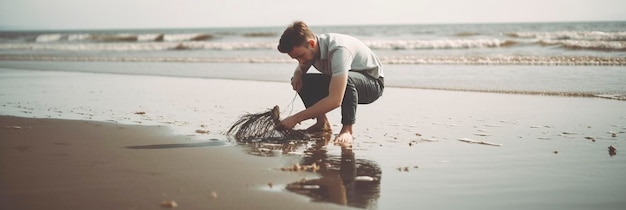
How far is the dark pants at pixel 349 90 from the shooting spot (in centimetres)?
448

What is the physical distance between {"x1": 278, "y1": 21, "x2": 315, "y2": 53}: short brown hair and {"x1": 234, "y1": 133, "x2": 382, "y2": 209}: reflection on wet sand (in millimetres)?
729

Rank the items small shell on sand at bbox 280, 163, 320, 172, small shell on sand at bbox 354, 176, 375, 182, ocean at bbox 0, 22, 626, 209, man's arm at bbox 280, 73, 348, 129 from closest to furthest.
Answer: ocean at bbox 0, 22, 626, 209
small shell on sand at bbox 354, 176, 375, 182
small shell on sand at bbox 280, 163, 320, 172
man's arm at bbox 280, 73, 348, 129

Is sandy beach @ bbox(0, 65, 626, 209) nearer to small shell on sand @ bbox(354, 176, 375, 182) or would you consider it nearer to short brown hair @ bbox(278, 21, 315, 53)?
small shell on sand @ bbox(354, 176, 375, 182)

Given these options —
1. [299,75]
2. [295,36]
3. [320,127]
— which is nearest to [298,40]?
[295,36]

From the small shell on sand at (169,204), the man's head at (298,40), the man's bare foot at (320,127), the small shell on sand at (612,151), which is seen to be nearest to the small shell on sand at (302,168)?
the small shell on sand at (169,204)

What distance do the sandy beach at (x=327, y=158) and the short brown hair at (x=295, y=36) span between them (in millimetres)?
731

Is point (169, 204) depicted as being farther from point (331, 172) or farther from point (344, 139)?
point (344, 139)

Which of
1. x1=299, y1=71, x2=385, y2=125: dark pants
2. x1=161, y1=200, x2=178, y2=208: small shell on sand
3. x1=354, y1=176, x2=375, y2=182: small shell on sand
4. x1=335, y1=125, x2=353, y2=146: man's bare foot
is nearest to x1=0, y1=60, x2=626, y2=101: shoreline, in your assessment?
x1=299, y1=71, x2=385, y2=125: dark pants

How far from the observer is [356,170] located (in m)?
3.46

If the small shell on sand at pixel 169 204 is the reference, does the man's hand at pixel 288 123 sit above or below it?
above

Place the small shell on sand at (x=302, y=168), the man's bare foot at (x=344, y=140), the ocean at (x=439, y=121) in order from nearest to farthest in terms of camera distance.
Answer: the ocean at (x=439, y=121) → the small shell on sand at (x=302, y=168) → the man's bare foot at (x=344, y=140)

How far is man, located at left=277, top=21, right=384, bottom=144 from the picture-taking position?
13.8 feet

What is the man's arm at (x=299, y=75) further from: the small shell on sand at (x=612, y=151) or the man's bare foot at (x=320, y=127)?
the small shell on sand at (x=612, y=151)

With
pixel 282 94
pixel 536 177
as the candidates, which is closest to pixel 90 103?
pixel 282 94
